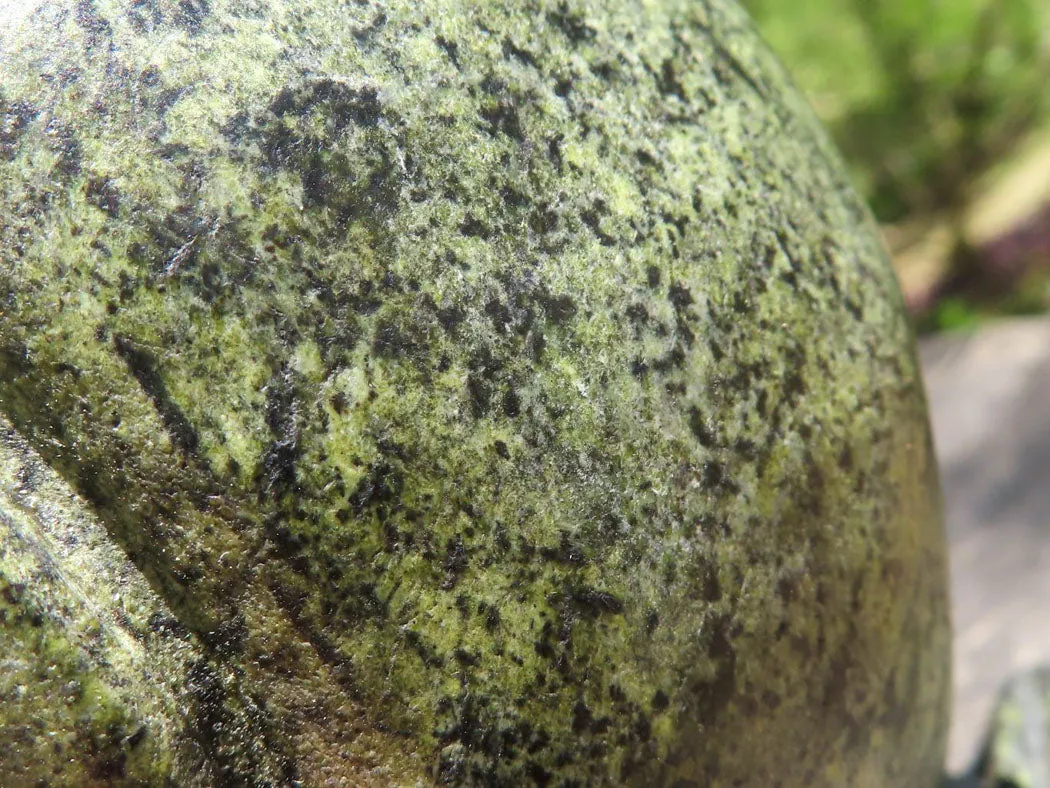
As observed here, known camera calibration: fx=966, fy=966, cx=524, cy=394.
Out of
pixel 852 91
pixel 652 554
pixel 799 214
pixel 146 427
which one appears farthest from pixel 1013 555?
pixel 852 91

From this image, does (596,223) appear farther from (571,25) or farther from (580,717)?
(580,717)

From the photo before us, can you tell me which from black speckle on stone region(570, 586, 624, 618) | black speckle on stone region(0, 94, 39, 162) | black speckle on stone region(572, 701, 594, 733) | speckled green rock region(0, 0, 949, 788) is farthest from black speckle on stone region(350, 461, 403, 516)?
black speckle on stone region(0, 94, 39, 162)

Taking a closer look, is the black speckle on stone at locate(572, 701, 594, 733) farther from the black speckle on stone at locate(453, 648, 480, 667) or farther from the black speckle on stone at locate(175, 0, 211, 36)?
the black speckle on stone at locate(175, 0, 211, 36)

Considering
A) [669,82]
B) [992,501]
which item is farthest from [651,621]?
[992,501]

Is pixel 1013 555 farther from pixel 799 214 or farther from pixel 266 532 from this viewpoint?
pixel 266 532

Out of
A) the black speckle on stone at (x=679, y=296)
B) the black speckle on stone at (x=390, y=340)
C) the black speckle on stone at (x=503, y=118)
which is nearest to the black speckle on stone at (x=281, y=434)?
the black speckle on stone at (x=390, y=340)

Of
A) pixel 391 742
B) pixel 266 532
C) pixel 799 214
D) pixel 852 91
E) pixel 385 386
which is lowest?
pixel 391 742

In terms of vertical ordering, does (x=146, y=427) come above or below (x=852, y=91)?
below
